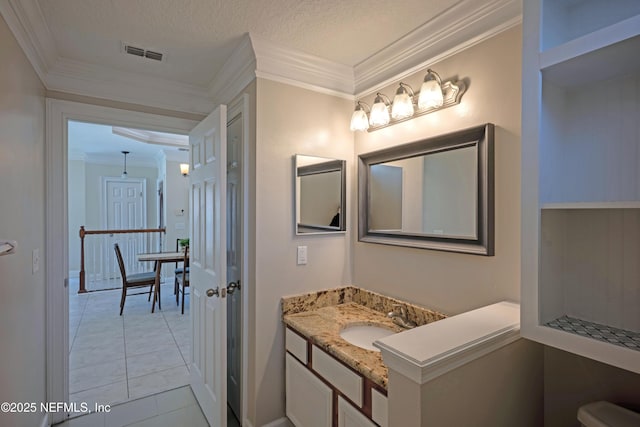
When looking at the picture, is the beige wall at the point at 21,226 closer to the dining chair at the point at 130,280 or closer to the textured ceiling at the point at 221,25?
the textured ceiling at the point at 221,25

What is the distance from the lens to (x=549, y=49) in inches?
38.3

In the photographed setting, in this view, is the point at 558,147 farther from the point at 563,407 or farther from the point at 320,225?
the point at 320,225

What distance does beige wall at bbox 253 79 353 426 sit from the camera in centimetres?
186

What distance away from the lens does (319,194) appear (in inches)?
81.8

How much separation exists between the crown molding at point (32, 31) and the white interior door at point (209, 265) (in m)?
0.89

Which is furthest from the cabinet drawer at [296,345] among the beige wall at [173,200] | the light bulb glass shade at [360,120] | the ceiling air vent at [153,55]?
the beige wall at [173,200]

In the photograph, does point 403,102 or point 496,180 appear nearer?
point 496,180

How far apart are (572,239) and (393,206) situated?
96 cm

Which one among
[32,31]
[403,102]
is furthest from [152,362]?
[403,102]

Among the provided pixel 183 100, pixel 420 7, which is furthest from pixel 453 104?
pixel 183 100

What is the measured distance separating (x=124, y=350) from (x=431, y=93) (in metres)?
3.66

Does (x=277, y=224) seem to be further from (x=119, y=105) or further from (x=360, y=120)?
(x=119, y=105)

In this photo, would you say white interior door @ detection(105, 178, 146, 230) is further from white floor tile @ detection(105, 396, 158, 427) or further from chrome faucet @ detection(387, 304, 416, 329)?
chrome faucet @ detection(387, 304, 416, 329)

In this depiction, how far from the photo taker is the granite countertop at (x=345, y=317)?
1.32 metres
